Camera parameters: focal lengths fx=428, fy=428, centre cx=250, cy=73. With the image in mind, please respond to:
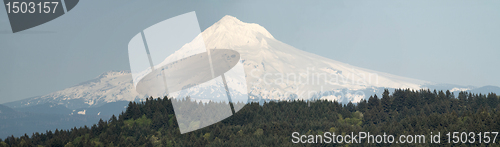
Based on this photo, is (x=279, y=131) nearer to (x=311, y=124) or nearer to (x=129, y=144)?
(x=311, y=124)

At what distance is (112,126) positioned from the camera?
379ft

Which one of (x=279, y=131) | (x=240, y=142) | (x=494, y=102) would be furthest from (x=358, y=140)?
(x=494, y=102)

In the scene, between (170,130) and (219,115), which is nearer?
(170,130)

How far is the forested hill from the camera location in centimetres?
10412

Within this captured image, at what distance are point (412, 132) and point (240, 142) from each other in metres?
42.1

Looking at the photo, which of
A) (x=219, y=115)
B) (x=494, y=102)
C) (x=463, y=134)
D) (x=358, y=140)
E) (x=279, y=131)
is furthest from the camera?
(x=494, y=102)

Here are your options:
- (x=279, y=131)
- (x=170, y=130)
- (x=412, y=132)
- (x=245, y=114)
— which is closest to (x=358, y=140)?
(x=412, y=132)

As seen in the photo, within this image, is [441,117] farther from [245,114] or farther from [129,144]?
[129,144]

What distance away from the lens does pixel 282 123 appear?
122m

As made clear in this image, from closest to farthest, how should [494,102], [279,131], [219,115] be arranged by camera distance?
[279,131] < [219,115] < [494,102]

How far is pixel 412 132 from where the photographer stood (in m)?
105

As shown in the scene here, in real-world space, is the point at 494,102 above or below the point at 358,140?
above

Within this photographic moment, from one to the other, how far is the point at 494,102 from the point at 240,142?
91.0 metres

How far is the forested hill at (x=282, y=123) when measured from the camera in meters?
104
